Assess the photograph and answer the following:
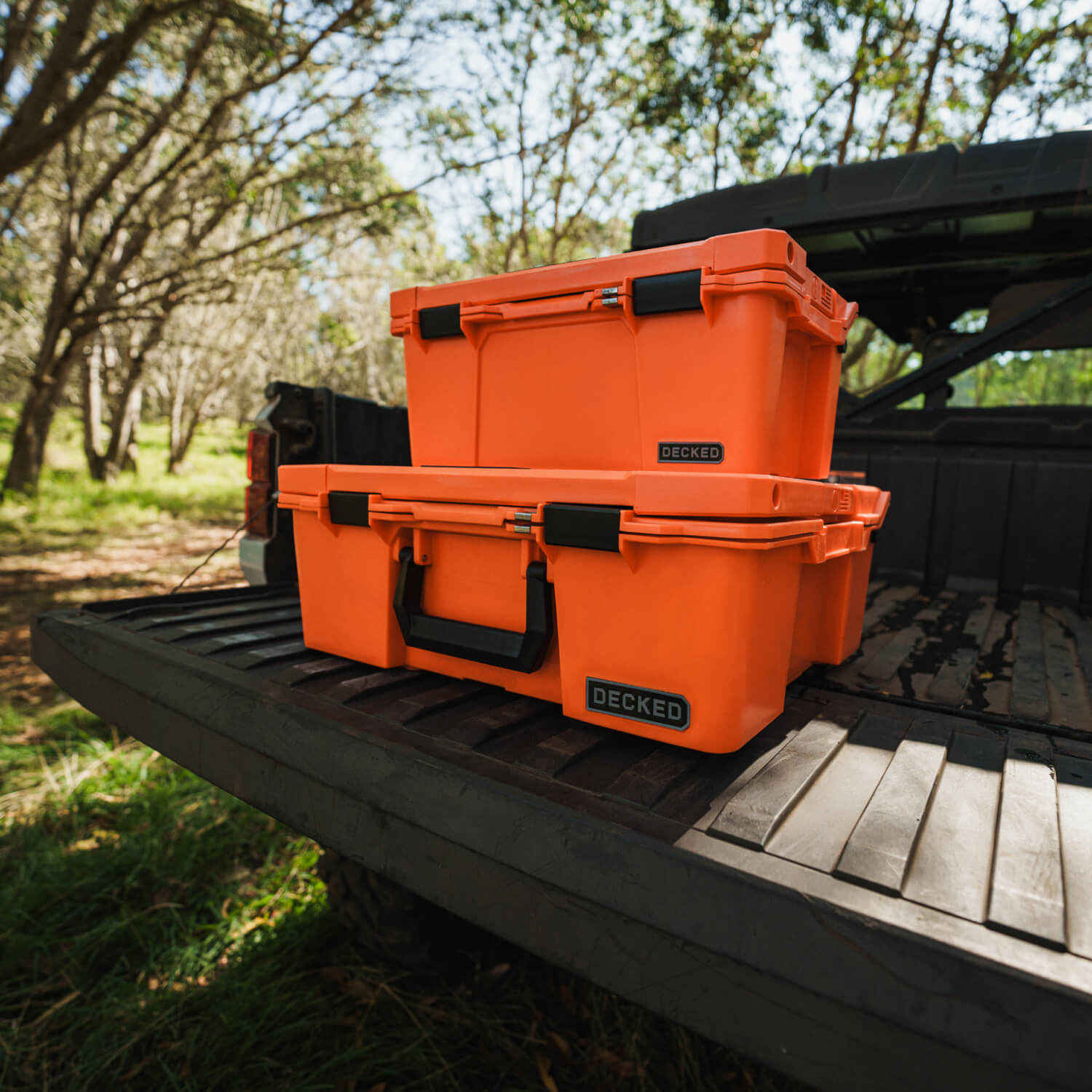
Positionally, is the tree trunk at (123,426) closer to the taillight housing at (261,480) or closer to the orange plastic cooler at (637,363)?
the taillight housing at (261,480)

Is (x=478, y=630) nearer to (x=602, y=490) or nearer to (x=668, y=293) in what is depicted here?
(x=602, y=490)

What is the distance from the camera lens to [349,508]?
5.48ft

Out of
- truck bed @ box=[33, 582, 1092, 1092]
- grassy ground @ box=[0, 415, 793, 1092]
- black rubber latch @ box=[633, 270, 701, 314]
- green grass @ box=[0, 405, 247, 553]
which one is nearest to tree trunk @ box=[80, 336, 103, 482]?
green grass @ box=[0, 405, 247, 553]

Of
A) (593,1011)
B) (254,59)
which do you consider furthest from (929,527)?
(254,59)

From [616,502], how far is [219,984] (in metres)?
1.77

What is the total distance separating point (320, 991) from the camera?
6.31ft

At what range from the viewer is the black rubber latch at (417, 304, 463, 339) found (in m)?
1.76

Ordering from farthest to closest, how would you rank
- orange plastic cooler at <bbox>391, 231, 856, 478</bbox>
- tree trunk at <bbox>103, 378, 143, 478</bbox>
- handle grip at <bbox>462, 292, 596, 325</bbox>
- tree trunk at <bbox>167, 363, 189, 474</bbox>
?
1. tree trunk at <bbox>167, 363, 189, 474</bbox>
2. tree trunk at <bbox>103, 378, 143, 478</bbox>
3. handle grip at <bbox>462, 292, 596, 325</bbox>
4. orange plastic cooler at <bbox>391, 231, 856, 478</bbox>

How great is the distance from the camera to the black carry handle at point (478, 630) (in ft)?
4.70

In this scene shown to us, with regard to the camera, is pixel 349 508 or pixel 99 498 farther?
pixel 99 498

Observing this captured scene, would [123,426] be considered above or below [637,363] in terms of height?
above

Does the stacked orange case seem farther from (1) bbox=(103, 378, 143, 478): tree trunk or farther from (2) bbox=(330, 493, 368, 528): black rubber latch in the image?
(1) bbox=(103, 378, 143, 478): tree trunk

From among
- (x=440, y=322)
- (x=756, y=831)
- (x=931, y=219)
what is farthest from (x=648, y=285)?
(x=931, y=219)

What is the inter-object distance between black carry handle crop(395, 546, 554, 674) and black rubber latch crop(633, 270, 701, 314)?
1.90 ft
